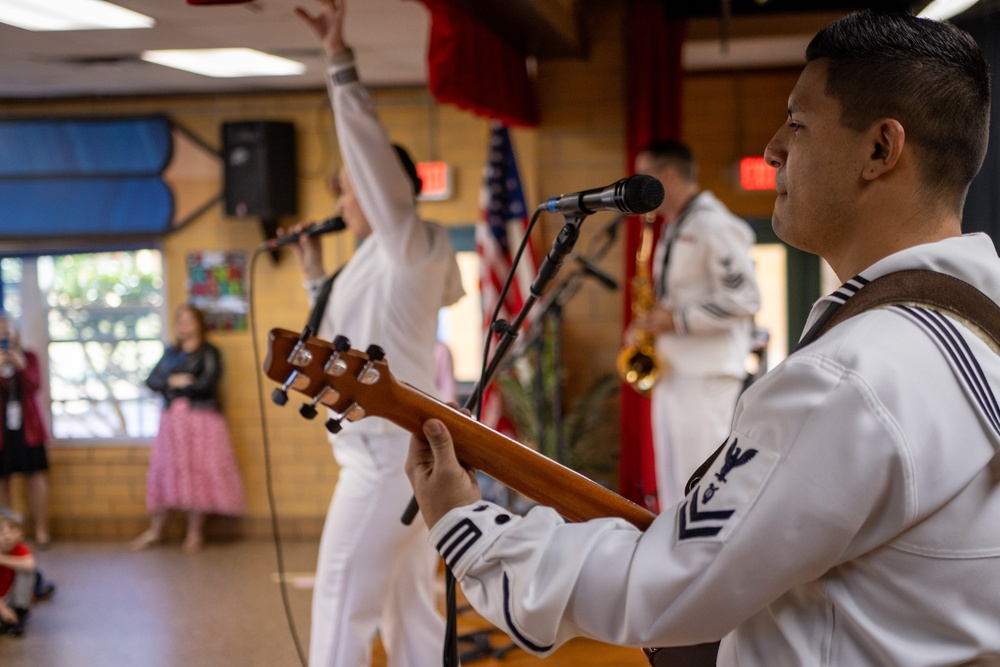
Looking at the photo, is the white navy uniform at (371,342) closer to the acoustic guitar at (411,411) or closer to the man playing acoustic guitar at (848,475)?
the acoustic guitar at (411,411)

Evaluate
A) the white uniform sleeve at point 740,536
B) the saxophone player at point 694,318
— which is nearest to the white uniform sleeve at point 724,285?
the saxophone player at point 694,318

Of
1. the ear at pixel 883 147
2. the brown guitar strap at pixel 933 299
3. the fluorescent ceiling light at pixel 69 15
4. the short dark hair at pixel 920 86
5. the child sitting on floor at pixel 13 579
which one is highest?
the fluorescent ceiling light at pixel 69 15

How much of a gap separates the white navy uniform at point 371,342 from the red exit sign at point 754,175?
4.34m

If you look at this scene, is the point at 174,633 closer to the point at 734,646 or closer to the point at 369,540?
the point at 369,540

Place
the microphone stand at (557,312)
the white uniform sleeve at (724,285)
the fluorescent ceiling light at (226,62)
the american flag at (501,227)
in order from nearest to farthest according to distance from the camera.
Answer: the white uniform sleeve at (724,285) < the microphone stand at (557,312) < the fluorescent ceiling light at (226,62) < the american flag at (501,227)

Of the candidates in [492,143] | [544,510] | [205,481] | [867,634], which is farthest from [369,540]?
[205,481]

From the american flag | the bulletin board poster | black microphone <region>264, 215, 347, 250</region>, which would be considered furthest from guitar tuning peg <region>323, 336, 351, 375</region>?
the bulletin board poster

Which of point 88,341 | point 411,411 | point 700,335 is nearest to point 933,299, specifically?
point 411,411

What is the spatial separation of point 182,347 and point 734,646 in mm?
5449

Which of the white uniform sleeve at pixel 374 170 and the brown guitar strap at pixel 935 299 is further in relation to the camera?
the white uniform sleeve at pixel 374 170

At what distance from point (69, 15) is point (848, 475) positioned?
3.49 m

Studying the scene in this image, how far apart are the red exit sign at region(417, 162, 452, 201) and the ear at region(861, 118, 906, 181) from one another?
4.97m

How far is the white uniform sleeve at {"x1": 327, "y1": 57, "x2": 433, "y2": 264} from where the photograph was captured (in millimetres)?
2387

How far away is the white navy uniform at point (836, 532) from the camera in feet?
2.83
